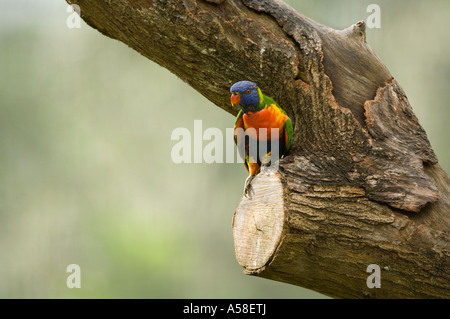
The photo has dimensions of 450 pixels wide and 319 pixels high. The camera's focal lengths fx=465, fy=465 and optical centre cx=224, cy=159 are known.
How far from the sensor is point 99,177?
9086 millimetres

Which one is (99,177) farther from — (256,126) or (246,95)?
(246,95)

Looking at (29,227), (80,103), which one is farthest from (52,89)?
(29,227)

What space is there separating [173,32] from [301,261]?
4.56 ft

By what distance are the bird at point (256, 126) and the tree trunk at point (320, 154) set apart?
0.29 feet

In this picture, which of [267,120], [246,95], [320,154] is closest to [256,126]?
[267,120]


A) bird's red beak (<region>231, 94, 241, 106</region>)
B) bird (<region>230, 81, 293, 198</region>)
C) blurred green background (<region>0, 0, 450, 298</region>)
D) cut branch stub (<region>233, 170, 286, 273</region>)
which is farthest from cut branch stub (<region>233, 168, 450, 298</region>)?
blurred green background (<region>0, 0, 450, 298</region>)

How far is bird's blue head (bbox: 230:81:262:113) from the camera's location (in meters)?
2.61

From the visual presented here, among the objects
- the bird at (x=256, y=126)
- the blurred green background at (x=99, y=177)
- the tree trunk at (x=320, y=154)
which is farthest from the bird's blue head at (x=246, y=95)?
the blurred green background at (x=99, y=177)

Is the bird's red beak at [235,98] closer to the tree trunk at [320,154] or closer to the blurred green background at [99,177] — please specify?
the tree trunk at [320,154]

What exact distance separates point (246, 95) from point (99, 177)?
6.95 m

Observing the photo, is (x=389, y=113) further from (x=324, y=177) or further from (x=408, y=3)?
(x=408, y=3)

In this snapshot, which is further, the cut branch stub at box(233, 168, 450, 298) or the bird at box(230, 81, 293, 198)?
the bird at box(230, 81, 293, 198)

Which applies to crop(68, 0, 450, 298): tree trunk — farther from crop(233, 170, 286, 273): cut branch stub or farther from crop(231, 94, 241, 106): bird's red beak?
crop(231, 94, 241, 106): bird's red beak

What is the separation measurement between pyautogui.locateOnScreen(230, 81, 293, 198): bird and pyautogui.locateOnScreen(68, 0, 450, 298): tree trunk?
87mm
